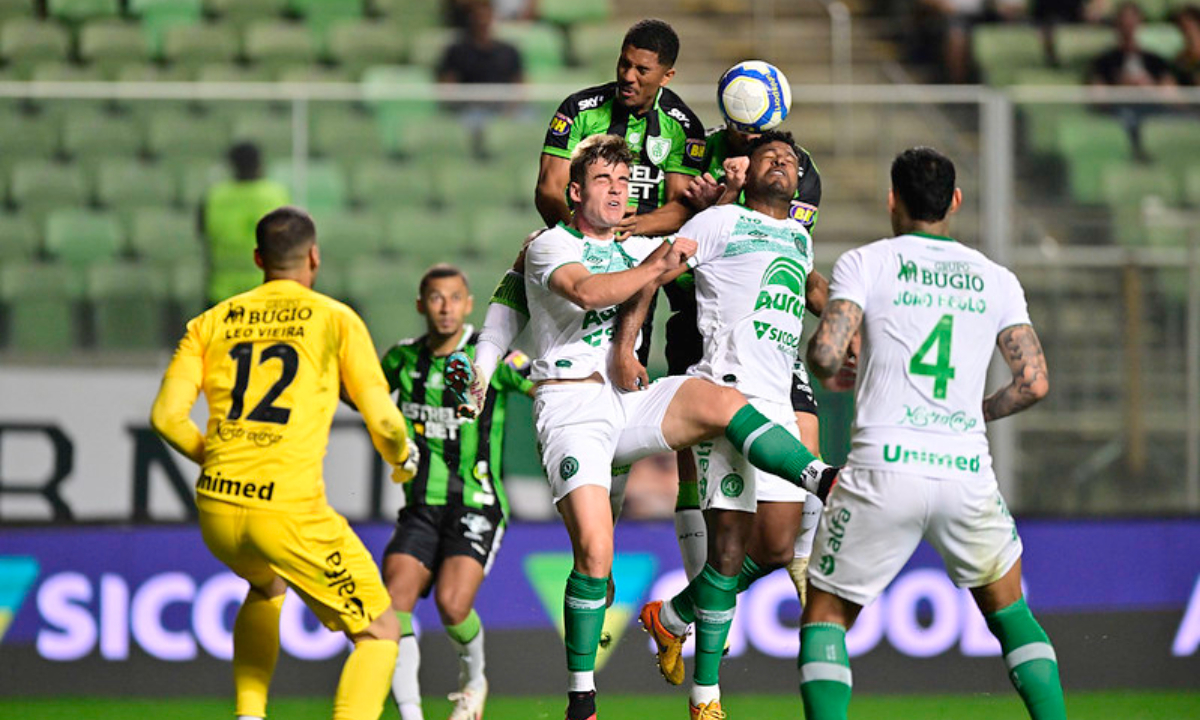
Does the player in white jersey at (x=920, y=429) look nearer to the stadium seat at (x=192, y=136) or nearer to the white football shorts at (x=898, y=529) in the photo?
the white football shorts at (x=898, y=529)

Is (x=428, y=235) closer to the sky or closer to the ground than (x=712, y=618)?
closer to the sky

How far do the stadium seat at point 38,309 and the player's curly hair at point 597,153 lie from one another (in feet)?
14.8

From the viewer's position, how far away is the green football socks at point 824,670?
5.54 metres

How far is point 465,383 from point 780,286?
4.34 ft

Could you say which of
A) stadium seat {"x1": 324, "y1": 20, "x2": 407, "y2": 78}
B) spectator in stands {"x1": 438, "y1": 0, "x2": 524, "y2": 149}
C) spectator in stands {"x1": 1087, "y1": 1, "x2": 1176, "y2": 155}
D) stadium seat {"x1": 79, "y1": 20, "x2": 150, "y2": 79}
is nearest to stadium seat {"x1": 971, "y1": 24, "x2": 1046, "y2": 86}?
spectator in stands {"x1": 1087, "y1": 1, "x2": 1176, "y2": 155}

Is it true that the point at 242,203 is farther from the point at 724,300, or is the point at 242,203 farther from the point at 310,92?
the point at 724,300

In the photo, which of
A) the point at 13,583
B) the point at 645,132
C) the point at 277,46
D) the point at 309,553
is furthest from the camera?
the point at 277,46

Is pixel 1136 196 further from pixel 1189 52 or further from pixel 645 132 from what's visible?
pixel 645 132

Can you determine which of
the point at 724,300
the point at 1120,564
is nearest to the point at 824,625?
the point at 724,300

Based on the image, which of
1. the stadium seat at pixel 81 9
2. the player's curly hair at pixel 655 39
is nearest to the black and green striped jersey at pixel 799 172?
the player's curly hair at pixel 655 39

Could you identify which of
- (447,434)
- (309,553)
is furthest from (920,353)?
(447,434)

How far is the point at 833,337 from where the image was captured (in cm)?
540

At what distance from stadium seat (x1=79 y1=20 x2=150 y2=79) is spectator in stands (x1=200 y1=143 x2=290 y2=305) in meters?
2.79

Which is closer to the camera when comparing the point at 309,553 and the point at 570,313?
the point at 309,553
